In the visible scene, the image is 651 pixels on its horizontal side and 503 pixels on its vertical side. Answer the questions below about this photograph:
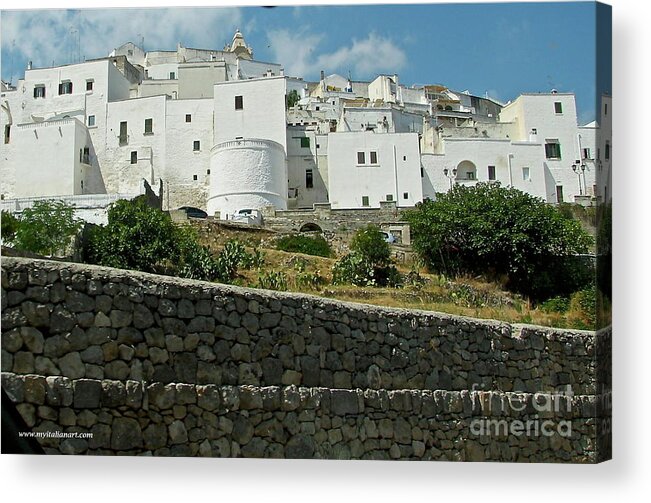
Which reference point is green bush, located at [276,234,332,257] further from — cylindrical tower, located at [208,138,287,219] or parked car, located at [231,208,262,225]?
cylindrical tower, located at [208,138,287,219]

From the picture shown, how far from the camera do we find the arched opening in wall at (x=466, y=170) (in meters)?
32.8

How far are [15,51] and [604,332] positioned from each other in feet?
24.8

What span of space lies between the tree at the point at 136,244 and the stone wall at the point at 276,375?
6.79 metres

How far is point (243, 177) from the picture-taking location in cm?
2877

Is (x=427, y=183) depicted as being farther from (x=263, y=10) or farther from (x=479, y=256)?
(x=263, y=10)

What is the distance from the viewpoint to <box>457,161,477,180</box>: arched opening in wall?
108 feet

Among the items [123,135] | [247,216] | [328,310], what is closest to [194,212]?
[247,216]

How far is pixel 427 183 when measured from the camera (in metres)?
32.8

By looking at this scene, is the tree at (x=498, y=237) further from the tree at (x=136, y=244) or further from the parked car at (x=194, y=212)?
the parked car at (x=194, y=212)

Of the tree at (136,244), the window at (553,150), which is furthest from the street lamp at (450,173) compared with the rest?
the tree at (136,244)

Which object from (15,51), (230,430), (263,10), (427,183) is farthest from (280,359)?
(427,183)

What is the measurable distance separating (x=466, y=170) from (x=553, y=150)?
346cm

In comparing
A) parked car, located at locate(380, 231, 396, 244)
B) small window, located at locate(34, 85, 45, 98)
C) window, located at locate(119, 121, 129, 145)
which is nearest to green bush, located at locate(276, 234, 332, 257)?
parked car, located at locate(380, 231, 396, 244)

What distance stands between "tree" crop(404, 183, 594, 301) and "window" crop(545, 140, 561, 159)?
8137 millimetres
